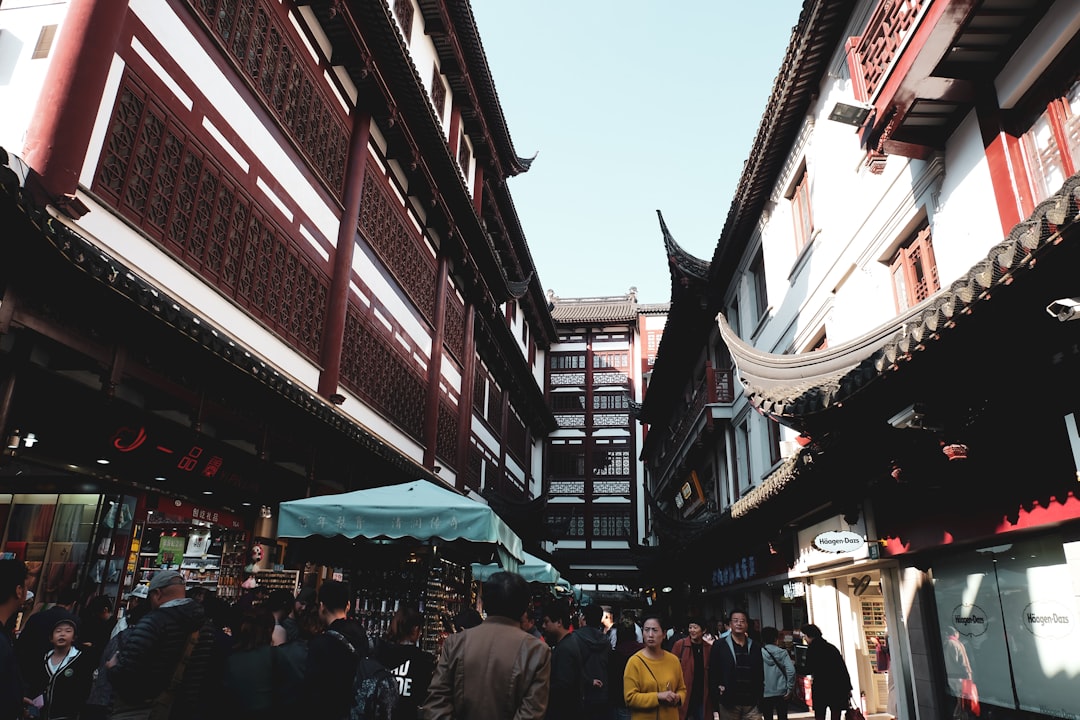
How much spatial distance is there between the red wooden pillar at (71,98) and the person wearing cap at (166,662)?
165 inches

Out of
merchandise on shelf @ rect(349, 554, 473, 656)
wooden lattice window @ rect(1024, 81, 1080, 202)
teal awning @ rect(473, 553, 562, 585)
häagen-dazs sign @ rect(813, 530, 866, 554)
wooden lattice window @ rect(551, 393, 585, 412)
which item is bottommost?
merchandise on shelf @ rect(349, 554, 473, 656)

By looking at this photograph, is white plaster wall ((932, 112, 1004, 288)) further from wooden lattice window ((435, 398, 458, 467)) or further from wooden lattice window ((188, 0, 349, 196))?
wooden lattice window ((435, 398, 458, 467))

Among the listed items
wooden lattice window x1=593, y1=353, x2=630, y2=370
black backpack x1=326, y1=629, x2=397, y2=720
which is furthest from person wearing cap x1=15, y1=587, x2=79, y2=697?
wooden lattice window x1=593, y1=353, x2=630, y2=370

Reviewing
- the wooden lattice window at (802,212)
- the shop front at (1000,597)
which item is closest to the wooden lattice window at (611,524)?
the wooden lattice window at (802,212)

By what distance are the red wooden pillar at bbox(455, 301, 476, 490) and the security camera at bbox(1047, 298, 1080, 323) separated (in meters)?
17.2

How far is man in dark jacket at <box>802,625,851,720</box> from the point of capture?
28.7ft

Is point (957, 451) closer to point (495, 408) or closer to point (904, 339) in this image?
point (904, 339)

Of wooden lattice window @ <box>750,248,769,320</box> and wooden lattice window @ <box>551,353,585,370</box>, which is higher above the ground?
wooden lattice window @ <box>551,353,585,370</box>

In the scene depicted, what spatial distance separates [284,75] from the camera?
36.6ft

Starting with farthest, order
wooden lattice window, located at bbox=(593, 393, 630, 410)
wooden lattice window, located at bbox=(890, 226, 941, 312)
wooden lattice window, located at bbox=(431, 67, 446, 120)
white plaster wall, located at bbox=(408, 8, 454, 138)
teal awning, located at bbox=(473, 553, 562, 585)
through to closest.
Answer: wooden lattice window, located at bbox=(593, 393, 630, 410)
wooden lattice window, located at bbox=(431, 67, 446, 120)
white plaster wall, located at bbox=(408, 8, 454, 138)
teal awning, located at bbox=(473, 553, 562, 585)
wooden lattice window, located at bbox=(890, 226, 941, 312)

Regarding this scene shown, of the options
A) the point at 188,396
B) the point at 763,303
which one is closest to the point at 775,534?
the point at 763,303

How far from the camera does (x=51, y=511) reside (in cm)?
905

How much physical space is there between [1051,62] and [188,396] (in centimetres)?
920

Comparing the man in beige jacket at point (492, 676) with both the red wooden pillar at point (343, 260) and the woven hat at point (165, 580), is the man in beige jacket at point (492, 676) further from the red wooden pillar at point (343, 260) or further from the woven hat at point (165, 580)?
the red wooden pillar at point (343, 260)
